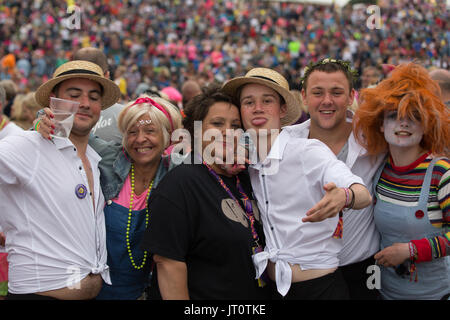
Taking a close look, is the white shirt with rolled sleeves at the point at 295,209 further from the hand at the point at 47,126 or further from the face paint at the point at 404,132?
the hand at the point at 47,126

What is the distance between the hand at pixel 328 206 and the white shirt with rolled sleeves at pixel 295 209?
8.6 inches

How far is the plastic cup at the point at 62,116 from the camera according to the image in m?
2.60

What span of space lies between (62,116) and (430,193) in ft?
7.26

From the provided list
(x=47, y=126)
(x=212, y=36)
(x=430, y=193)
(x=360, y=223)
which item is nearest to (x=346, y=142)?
(x=360, y=223)

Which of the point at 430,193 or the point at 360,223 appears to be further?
the point at 360,223

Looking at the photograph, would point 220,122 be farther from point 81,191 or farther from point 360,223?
point 360,223

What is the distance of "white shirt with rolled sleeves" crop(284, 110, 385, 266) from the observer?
2.88m

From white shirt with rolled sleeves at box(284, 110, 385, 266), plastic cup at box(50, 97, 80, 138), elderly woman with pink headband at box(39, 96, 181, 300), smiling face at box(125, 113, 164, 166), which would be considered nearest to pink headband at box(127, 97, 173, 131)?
elderly woman with pink headband at box(39, 96, 181, 300)

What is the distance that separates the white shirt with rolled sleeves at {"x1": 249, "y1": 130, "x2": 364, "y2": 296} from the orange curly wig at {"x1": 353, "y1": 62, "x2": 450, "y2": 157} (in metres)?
0.55

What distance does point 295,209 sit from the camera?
8.31 ft

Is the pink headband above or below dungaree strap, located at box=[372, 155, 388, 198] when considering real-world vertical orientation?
above

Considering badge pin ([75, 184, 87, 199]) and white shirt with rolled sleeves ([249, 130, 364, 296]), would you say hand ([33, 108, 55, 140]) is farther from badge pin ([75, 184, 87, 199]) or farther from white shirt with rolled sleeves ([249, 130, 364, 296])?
white shirt with rolled sleeves ([249, 130, 364, 296])

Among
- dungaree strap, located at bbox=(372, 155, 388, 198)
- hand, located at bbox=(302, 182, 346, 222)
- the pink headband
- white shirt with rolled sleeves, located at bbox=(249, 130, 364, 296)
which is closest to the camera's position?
hand, located at bbox=(302, 182, 346, 222)

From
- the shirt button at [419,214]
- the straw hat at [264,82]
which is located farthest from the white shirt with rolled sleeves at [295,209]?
the shirt button at [419,214]
